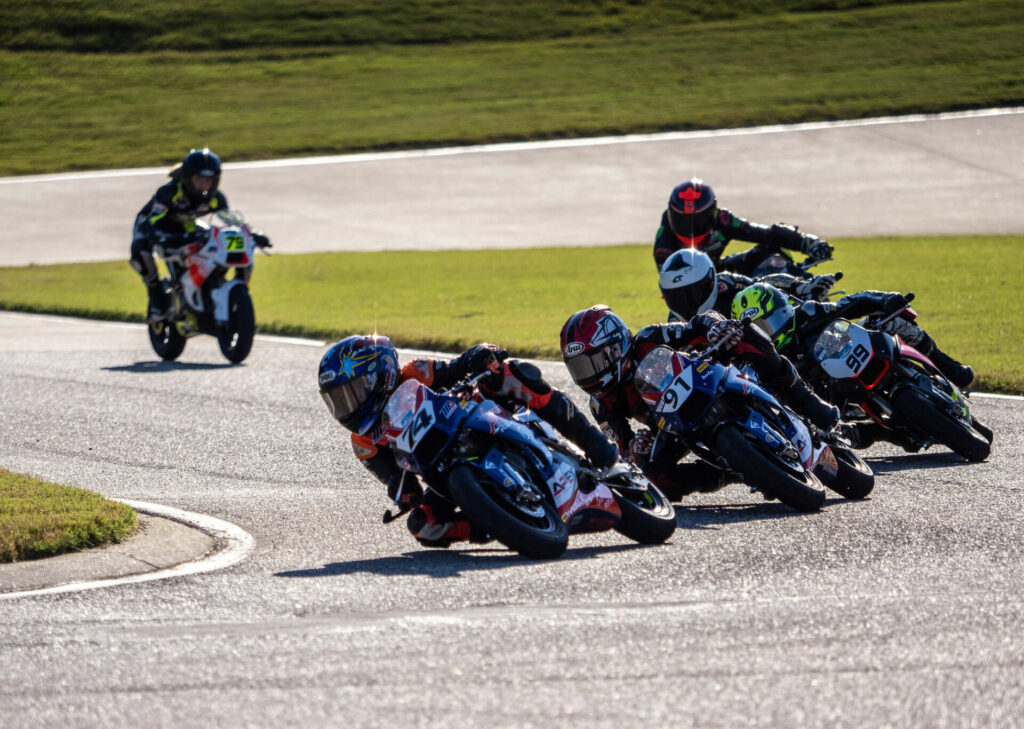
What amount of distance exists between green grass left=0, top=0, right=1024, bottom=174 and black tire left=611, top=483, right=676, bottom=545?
33667 millimetres

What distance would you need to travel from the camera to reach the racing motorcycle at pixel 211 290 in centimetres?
1619

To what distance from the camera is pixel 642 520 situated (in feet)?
25.0

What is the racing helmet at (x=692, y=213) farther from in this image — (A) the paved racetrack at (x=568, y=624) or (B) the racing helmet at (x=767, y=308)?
(A) the paved racetrack at (x=568, y=624)

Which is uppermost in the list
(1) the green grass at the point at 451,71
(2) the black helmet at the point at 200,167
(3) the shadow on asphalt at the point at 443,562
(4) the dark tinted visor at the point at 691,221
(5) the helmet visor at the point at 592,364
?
(1) the green grass at the point at 451,71

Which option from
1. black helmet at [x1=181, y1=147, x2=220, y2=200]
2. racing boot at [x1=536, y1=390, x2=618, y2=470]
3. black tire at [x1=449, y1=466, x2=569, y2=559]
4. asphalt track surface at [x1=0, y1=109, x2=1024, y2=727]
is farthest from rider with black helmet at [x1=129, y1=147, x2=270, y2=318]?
black tire at [x1=449, y1=466, x2=569, y2=559]

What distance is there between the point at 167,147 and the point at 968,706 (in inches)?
1569

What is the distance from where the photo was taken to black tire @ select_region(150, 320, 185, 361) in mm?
16984

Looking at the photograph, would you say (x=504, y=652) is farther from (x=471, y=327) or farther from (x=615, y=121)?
(x=615, y=121)

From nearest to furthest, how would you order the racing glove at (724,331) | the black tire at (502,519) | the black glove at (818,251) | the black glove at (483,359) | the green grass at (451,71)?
the black tire at (502,519)
the black glove at (483,359)
the racing glove at (724,331)
the black glove at (818,251)
the green grass at (451,71)

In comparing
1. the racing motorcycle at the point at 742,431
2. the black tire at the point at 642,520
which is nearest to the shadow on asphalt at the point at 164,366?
the racing motorcycle at the point at 742,431

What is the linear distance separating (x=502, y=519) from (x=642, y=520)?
0.95 meters

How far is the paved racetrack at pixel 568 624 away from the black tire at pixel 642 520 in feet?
0.30

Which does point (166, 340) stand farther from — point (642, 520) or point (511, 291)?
point (642, 520)

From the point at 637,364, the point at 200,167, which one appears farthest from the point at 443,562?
the point at 200,167
